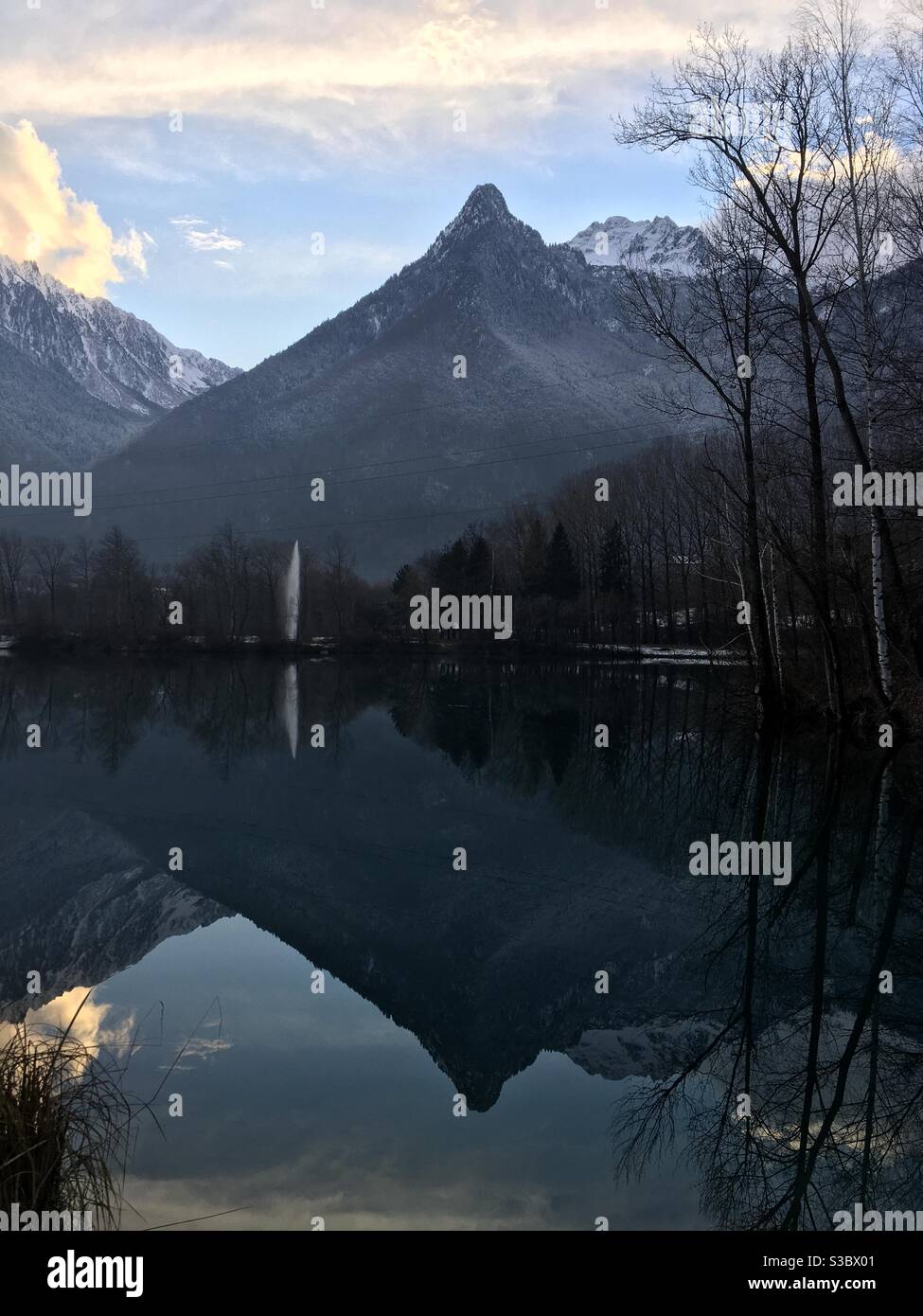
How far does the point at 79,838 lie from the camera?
1157 cm

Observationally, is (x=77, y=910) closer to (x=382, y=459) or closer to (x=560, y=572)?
(x=560, y=572)

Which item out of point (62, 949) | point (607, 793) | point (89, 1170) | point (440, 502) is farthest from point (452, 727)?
point (440, 502)

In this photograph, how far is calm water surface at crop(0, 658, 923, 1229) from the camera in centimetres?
418

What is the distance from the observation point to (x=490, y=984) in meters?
6.75

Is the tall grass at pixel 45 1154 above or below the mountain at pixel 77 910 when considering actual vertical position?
below

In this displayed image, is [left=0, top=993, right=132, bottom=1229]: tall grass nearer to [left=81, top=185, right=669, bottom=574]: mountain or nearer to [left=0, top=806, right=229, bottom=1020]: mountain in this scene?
[left=0, top=806, right=229, bottom=1020]: mountain

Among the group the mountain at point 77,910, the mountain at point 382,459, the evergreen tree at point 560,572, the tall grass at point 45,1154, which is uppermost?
the mountain at point 382,459

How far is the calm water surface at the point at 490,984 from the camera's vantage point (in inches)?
165

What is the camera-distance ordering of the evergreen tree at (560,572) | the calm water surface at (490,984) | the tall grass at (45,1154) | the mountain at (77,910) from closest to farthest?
1. the tall grass at (45,1154)
2. the calm water surface at (490,984)
3. the mountain at (77,910)
4. the evergreen tree at (560,572)

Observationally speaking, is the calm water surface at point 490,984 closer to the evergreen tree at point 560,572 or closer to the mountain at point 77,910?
the mountain at point 77,910

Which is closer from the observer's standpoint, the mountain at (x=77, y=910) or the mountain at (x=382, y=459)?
the mountain at (x=77, y=910)

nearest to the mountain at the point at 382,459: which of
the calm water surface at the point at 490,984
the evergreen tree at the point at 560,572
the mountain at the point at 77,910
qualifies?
the evergreen tree at the point at 560,572
